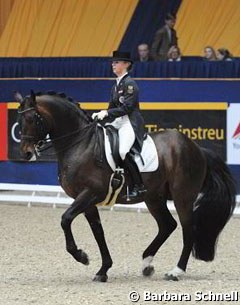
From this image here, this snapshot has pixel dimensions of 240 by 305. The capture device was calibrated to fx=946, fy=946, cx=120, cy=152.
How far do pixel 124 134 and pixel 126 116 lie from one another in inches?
7.6

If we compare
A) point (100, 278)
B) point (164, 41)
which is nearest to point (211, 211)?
point (100, 278)

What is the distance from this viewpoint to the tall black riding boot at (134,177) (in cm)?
912

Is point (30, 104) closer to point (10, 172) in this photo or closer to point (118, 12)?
point (10, 172)

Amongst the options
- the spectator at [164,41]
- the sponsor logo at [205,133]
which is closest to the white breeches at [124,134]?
the sponsor logo at [205,133]

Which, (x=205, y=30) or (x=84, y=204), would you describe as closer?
(x=84, y=204)

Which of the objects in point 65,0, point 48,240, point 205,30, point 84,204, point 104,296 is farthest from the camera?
point 65,0

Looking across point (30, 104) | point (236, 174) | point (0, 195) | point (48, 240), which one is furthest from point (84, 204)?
point (0, 195)

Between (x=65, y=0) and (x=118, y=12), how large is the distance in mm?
1260

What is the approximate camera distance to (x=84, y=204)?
28.8 ft

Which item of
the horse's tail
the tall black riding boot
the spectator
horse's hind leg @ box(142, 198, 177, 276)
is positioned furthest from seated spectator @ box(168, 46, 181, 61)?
the tall black riding boot

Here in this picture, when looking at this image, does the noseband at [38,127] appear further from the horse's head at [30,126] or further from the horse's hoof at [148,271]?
the horse's hoof at [148,271]

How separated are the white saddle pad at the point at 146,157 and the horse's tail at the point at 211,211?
0.69 meters

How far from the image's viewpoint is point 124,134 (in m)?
9.10

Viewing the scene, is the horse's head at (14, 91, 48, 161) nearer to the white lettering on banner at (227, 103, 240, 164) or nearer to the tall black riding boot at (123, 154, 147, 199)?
the tall black riding boot at (123, 154, 147, 199)
